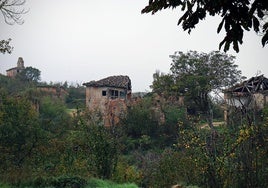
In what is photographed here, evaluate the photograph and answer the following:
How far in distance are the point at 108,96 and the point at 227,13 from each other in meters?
29.4

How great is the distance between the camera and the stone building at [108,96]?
30641 mm

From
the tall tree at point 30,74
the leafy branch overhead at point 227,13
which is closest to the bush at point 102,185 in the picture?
the leafy branch overhead at point 227,13

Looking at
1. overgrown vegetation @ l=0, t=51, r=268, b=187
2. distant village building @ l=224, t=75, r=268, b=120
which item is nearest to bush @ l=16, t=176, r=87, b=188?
overgrown vegetation @ l=0, t=51, r=268, b=187

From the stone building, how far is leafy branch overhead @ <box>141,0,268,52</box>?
2706cm

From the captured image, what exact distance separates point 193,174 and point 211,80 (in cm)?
2257

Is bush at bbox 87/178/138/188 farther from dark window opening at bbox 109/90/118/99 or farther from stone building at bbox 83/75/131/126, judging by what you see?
dark window opening at bbox 109/90/118/99

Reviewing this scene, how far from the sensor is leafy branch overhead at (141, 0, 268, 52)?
2.86 meters

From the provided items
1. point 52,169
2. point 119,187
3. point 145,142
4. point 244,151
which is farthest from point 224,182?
point 145,142

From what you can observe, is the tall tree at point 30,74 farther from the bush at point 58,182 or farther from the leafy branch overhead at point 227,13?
the leafy branch overhead at point 227,13

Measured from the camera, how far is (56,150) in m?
14.5

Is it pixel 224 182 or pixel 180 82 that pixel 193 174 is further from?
pixel 180 82

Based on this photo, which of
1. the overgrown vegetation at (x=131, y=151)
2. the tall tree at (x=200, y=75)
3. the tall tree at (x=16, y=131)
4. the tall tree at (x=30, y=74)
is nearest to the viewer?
the overgrown vegetation at (x=131, y=151)

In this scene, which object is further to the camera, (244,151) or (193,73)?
(193,73)

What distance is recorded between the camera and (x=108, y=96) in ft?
105
